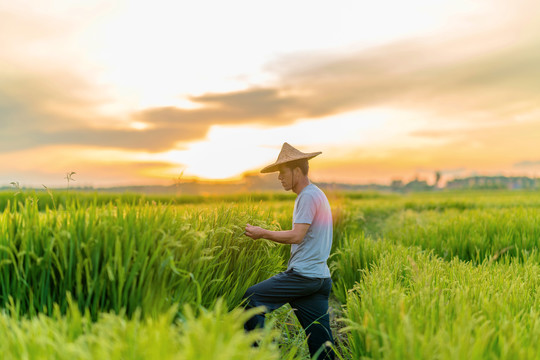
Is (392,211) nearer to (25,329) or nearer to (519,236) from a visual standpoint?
(519,236)

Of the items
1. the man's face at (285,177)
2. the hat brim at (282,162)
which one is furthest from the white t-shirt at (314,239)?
the hat brim at (282,162)

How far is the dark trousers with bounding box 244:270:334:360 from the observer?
Answer: 4.33 metres

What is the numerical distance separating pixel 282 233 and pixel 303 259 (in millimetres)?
488

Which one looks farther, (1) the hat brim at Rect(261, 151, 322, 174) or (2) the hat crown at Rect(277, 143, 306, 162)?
(2) the hat crown at Rect(277, 143, 306, 162)

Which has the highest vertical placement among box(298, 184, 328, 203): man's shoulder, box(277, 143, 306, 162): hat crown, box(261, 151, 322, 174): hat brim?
box(277, 143, 306, 162): hat crown

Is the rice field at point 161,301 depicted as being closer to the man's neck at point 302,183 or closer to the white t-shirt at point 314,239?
the white t-shirt at point 314,239

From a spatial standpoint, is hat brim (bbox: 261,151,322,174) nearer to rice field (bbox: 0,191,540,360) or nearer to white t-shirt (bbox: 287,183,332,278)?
white t-shirt (bbox: 287,183,332,278)

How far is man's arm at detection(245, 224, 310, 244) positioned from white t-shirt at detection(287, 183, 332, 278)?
0.13m

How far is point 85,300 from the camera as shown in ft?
10.6

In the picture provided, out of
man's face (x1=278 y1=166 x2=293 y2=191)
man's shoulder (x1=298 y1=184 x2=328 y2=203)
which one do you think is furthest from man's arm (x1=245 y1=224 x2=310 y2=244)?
man's face (x1=278 y1=166 x2=293 y2=191)

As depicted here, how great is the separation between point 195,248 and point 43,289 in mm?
1262

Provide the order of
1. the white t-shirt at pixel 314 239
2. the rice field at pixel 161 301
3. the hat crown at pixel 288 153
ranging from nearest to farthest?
the rice field at pixel 161 301
the white t-shirt at pixel 314 239
the hat crown at pixel 288 153

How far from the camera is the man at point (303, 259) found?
4309mm

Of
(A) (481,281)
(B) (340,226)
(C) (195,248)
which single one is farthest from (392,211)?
(C) (195,248)
